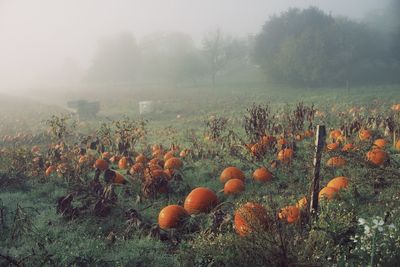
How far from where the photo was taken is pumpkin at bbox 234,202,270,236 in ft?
19.0

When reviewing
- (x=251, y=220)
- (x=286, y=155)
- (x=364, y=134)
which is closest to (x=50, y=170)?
(x=286, y=155)

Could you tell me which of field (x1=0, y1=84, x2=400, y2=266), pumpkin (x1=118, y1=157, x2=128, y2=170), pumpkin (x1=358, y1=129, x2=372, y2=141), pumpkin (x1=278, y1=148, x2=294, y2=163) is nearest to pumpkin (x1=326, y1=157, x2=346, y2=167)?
field (x1=0, y1=84, x2=400, y2=266)

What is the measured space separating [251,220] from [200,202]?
2.56 metres

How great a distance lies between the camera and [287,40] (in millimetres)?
56812

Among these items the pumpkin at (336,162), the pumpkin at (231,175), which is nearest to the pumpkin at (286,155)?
the pumpkin at (336,162)

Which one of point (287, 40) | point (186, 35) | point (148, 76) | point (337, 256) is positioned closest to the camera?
point (337, 256)

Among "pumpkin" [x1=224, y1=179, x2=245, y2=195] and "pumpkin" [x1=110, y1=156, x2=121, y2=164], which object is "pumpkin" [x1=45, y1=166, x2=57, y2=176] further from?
"pumpkin" [x1=224, y1=179, x2=245, y2=195]

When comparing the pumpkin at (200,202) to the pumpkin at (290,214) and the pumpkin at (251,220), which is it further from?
the pumpkin at (290,214)

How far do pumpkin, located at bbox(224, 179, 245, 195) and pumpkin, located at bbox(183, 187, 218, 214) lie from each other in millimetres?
834

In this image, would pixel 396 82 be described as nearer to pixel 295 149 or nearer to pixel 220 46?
pixel 220 46

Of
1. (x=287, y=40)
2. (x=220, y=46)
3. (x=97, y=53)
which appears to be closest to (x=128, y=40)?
(x=97, y=53)

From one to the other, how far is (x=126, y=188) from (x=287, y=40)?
5085 cm

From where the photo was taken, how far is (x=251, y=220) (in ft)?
19.4

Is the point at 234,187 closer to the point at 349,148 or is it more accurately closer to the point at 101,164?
the point at 349,148
